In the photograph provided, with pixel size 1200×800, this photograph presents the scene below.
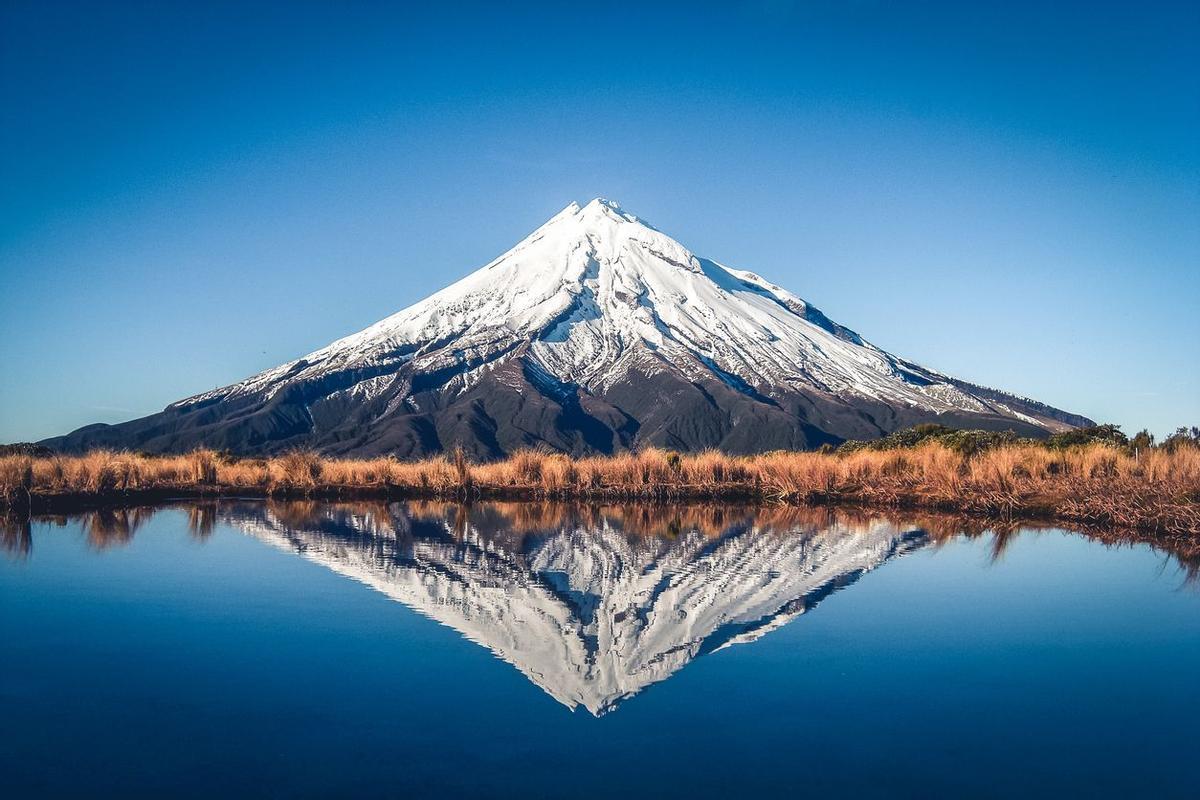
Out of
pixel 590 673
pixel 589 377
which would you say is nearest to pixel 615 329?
pixel 589 377

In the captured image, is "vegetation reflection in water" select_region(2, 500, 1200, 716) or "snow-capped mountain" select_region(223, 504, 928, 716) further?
"vegetation reflection in water" select_region(2, 500, 1200, 716)

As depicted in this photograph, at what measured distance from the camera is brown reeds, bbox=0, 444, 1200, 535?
1781cm

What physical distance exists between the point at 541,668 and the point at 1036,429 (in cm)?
11125

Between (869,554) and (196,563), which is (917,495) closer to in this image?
(869,554)

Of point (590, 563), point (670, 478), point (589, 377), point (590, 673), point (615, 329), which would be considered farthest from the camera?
point (615, 329)

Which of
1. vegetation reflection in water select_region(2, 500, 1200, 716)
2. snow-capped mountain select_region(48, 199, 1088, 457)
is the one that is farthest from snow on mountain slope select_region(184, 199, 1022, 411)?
vegetation reflection in water select_region(2, 500, 1200, 716)

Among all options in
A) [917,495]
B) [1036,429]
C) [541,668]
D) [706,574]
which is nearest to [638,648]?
[541,668]

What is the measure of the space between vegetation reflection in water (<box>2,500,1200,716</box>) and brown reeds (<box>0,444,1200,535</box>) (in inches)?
65.4

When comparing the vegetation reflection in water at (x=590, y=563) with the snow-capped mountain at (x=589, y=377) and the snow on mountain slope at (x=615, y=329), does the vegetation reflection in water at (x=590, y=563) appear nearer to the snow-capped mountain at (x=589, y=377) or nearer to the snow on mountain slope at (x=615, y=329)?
the snow-capped mountain at (x=589, y=377)

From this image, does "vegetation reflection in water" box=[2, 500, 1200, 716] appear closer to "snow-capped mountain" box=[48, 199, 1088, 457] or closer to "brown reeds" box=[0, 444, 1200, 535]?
"brown reeds" box=[0, 444, 1200, 535]

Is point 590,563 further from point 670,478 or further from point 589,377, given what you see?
point 589,377

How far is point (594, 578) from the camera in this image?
1020 centimetres

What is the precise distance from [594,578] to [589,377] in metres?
111

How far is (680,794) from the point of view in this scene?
4.57m
